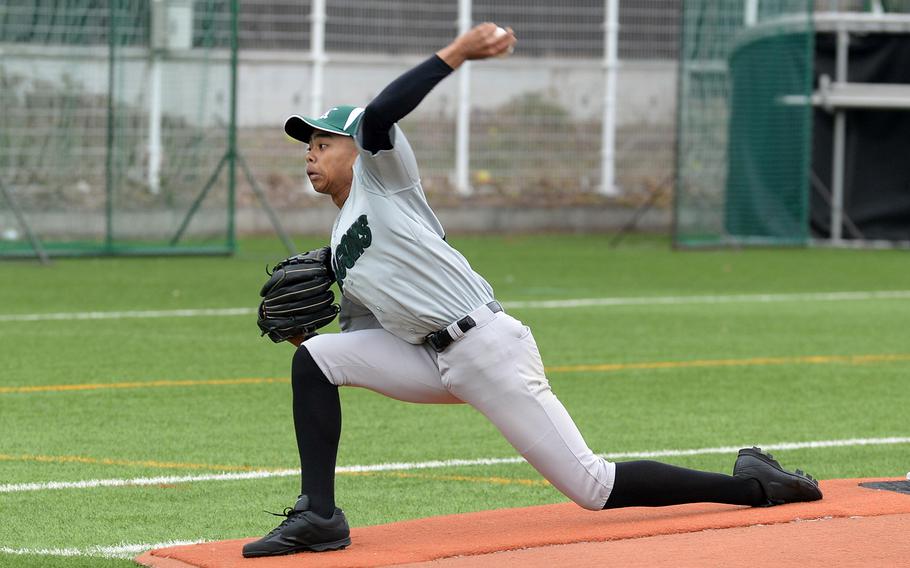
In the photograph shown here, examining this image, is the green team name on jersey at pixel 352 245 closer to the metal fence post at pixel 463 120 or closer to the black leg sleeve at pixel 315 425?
the black leg sleeve at pixel 315 425

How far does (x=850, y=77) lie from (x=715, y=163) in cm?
273

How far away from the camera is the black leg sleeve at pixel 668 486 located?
19.2ft

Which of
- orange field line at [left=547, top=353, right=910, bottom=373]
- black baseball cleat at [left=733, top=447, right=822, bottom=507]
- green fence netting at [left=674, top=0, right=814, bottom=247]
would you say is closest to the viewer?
black baseball cleat at [left=733, top=447, right=822, bottom=507]

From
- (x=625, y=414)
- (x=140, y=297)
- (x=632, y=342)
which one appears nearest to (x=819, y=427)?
(x=625, y=414)

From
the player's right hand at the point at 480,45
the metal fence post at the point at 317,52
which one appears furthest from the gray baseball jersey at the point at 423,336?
the metal fence post at the point at 317,52

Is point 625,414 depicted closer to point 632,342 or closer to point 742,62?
point 632,342

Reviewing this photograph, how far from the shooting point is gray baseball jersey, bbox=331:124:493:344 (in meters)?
5.48

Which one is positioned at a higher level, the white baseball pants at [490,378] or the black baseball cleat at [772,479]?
the white baseball pants at [490,378]

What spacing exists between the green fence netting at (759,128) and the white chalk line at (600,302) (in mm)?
6945

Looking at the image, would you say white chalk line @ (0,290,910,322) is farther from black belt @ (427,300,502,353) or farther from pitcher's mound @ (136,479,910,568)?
black belt @ (427,300,502,353)

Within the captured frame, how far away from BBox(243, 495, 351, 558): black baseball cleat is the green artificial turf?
1.45 feet

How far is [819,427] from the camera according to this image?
8.89m

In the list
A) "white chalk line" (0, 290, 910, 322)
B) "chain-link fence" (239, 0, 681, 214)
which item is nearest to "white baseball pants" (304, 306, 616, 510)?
"white chalk line" (0, 290, 910, 322)

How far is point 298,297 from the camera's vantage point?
19.1ft
